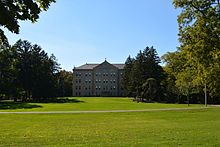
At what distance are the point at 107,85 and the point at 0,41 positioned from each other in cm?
16722

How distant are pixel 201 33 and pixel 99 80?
5767 inches

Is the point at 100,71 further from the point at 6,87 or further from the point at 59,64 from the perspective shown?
the point at 6,87

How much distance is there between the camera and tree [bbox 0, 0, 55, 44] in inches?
258

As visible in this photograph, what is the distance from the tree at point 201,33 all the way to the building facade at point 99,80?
142m

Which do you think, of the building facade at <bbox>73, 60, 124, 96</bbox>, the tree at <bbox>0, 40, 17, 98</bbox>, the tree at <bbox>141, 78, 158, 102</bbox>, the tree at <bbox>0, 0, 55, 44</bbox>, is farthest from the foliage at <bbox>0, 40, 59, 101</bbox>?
the tree at <bbox>0, 0, 55, 44</bbox>

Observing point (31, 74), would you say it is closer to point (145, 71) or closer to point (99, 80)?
point (145, 71)

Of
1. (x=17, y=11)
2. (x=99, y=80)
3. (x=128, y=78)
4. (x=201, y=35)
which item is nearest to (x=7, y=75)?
(x=128, y=78)

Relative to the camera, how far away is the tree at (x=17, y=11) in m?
6.54

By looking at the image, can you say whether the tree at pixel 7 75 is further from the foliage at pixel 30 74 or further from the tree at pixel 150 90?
the tree at pixel 150 90

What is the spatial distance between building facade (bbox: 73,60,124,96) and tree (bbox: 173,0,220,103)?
14219cm

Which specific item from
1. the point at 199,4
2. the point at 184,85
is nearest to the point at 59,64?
the point at 184,85

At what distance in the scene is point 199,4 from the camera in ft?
95.0

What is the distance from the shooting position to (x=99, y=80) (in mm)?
174500

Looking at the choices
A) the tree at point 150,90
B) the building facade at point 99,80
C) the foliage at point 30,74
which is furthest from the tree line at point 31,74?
the building facade at point 99,80
